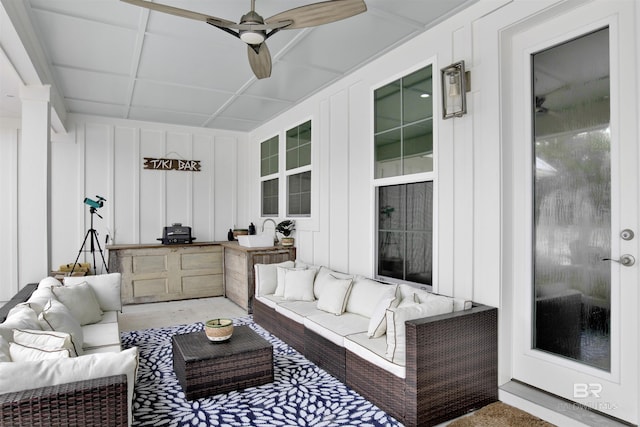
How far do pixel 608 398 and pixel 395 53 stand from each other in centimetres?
306

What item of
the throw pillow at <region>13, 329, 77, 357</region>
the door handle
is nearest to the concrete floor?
the throw pillow at <region>13, 329, 77, 357</region>

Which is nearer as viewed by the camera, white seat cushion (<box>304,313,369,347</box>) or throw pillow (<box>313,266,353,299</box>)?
white seat cushion (<box>304,313,369,347</box>)

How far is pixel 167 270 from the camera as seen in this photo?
Result: 5.96 m

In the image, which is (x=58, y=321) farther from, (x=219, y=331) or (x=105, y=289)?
(x=105, y=289)

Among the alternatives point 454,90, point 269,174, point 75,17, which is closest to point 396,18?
point 454,90

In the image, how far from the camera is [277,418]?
2494 millimetres

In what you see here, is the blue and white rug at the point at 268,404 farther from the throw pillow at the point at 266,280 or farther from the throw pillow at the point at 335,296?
the throw pillow at the point at 266,280

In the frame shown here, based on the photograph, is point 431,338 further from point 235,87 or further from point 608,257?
point 235,87

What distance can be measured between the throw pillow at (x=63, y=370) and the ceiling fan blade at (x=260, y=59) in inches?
79.4

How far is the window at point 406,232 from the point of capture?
3.37 meters

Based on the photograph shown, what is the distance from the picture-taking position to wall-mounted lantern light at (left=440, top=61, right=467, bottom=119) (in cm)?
292

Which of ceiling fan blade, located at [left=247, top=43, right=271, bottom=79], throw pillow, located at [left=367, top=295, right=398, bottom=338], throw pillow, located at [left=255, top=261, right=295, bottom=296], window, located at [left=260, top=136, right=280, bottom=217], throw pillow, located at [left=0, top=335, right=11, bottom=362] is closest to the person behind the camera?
throw pillow, located at [left=0, top=335, right=11, bottom=362]

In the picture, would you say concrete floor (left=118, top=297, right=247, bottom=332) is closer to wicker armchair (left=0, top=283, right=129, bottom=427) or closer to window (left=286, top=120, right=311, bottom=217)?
window (left=286, top=120, right=311, bottom=217)

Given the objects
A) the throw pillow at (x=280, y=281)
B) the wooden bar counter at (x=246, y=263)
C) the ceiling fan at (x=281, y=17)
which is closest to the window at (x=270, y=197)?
the wooden bar counter at (x=246, y=263)
